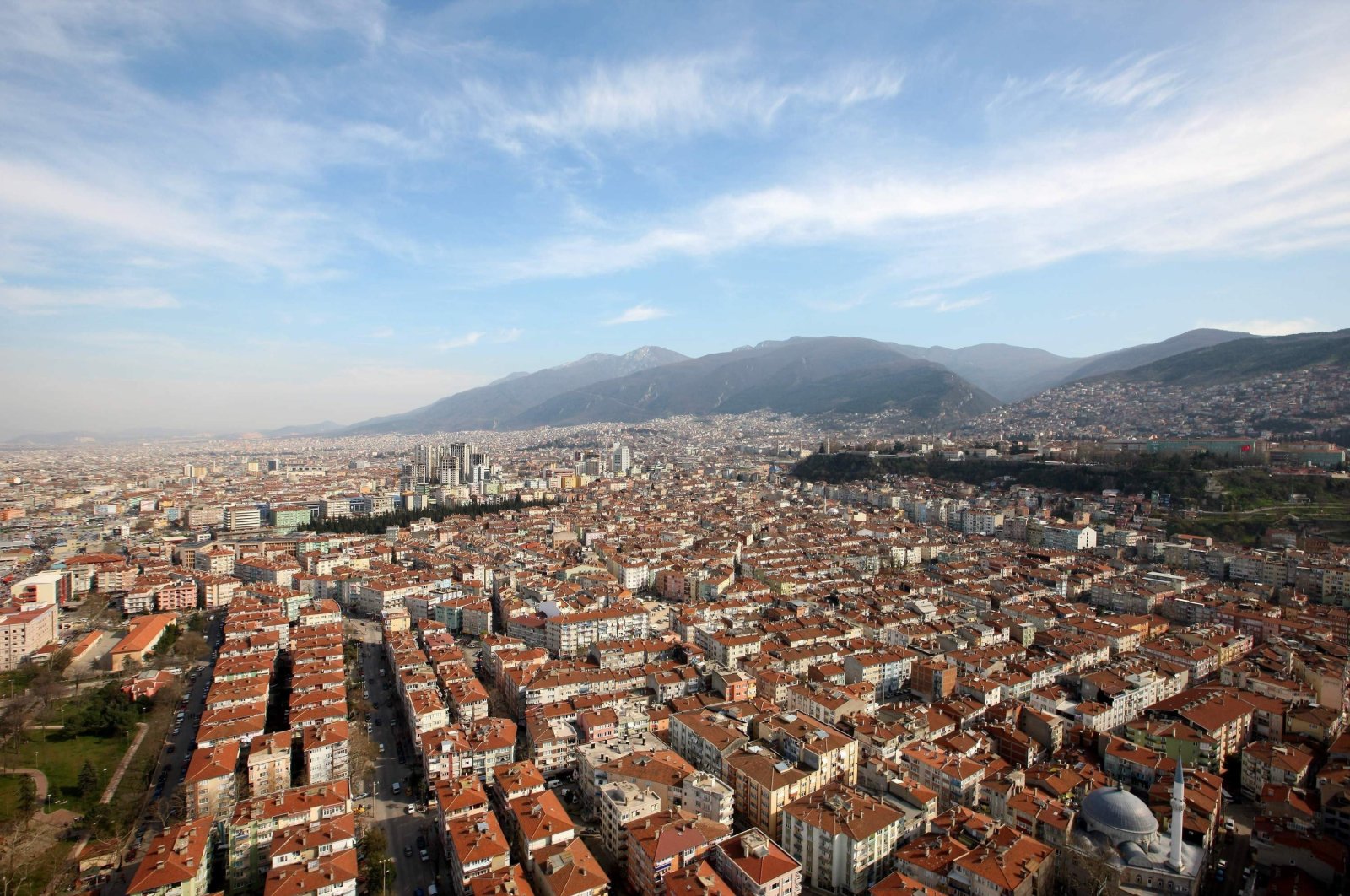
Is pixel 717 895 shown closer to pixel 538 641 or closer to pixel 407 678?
pixel 407 678

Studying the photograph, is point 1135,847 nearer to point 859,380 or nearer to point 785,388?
point 859,380

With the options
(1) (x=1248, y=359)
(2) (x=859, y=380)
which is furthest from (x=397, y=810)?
(2) (x=859, y=380)

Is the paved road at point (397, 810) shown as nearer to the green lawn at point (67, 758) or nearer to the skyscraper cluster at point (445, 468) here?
the green lawn at point (67, 758)

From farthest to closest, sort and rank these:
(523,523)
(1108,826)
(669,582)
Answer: (523,523) < (669,582) < (1108,826)

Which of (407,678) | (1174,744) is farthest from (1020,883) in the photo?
(407,678)

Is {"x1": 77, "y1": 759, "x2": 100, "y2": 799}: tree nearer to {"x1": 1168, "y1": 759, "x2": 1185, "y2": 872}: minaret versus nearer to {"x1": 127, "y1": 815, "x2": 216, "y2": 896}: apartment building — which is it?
{"x1": 127, "y1": 815, "x2": 216, "y2": 896}: apartment building

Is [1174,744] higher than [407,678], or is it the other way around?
[407,678]

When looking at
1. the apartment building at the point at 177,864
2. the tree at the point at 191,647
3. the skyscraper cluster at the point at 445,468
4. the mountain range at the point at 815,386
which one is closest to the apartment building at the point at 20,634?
the tree at the point at 191,647
